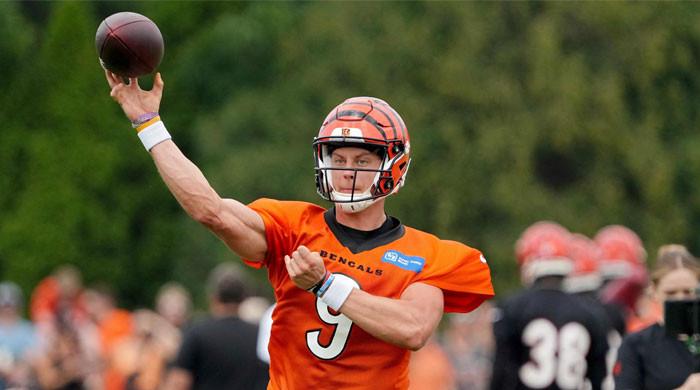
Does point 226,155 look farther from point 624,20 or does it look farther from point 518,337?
point 518,337

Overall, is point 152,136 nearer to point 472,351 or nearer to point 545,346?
point 545,346

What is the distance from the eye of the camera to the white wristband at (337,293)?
16.9ft

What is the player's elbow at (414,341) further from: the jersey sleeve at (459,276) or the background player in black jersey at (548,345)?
the background player in black jersey at (548,345)

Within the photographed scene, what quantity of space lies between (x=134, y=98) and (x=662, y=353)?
2.97 metres

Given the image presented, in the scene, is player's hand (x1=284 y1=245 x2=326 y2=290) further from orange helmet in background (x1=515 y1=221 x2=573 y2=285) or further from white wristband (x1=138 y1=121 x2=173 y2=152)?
orange helmet in background (x1=515 y1=221 x2=573 y2=285)

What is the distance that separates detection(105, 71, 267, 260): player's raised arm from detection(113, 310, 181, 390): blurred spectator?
6980mm

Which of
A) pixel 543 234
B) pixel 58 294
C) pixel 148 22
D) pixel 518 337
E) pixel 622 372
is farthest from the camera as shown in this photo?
pixel 58 294

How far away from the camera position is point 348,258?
17.9 feet

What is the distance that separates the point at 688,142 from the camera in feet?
100

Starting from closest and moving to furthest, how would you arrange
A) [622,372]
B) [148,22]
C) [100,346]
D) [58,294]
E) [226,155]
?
[148,22]
[622,372]
[100,346]
[58,294]
[226,155]

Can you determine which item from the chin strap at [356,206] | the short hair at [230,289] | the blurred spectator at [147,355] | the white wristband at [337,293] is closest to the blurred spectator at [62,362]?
the blurred spectator at [147,355]

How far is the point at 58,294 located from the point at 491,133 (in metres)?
14.6

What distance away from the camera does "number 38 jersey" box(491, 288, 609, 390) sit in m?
9.15

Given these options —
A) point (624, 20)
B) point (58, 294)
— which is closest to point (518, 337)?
point (58, 294)
